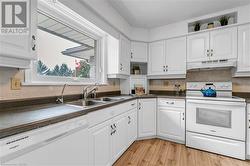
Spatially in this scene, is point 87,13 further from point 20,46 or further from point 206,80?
point 206,80

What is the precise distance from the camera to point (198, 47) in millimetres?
2793

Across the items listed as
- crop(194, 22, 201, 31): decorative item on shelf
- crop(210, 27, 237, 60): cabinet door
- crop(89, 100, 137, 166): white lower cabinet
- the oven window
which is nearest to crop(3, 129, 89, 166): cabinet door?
crop(89, 100, 137, 166): white lower cabinet

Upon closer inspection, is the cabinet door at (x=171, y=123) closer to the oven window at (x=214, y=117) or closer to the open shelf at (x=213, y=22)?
the oven window at (x=214, y=117)

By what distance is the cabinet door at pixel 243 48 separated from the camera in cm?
239

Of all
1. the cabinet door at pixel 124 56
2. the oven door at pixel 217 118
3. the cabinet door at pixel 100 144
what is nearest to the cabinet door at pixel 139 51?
the cabinet door at pixel 124 56

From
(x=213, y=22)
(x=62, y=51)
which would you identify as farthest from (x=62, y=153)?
(x=213, y=22)

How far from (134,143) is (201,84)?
176 centimetres

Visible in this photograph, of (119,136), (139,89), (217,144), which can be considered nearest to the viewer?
(119,136)

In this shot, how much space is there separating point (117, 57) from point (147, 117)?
130 centimetres

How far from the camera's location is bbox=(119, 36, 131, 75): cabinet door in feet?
9.27

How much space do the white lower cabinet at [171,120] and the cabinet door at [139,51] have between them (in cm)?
104

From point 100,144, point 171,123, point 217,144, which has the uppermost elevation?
point 100,144

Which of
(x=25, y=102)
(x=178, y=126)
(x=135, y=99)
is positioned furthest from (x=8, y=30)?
(x=178, y=126)

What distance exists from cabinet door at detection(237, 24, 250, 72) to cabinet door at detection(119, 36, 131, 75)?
77.0 inches
